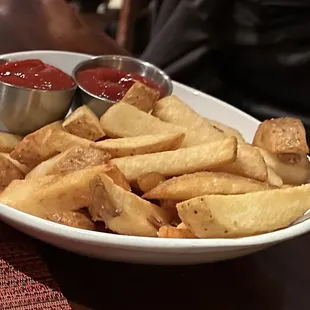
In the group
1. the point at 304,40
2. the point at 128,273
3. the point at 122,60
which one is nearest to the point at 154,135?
the point at 128,273

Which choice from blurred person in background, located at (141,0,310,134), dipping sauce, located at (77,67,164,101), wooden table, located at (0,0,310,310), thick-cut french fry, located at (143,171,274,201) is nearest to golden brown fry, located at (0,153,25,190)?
wooden table, located at (0,0,310,310)

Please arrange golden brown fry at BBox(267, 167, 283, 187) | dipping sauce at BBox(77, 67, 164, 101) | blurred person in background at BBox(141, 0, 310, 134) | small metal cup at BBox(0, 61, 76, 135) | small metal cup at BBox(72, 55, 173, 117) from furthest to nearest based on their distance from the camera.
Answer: blurred person in background at BBox(141, 0, 310, 134) < small metal cup at BBox(72, 55, 173, 117) < dipping sauce at BBox(77, 67, 164, 101) < small metal cup at BBox(0, 61, 76, 135) < golden brown fry at BBox(267, 167, 283, 187)

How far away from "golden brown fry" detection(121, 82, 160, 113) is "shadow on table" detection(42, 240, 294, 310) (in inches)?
13.0

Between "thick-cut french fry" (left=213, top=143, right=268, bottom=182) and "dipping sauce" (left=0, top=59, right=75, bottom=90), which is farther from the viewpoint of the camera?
"dipping sauce" (left=0, top=59, right=75, bottom=90)

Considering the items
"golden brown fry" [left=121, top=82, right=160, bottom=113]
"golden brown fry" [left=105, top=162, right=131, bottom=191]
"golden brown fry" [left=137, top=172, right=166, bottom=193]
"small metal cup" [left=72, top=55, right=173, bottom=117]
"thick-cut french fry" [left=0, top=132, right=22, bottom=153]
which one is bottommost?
"small metal cup" [left=72, top=55, right=173, bottom=117]

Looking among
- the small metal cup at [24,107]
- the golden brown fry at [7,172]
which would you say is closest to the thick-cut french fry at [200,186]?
the golden brown fry at [7,172]

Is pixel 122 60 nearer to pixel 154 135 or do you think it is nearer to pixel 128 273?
pixel 154 135

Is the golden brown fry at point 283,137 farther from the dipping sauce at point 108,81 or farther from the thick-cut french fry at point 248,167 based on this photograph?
the dipping sauce at point 108,81

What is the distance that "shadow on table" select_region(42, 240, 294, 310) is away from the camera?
93 centimetres

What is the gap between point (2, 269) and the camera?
0.93 meters

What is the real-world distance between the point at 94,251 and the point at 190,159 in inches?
8.2

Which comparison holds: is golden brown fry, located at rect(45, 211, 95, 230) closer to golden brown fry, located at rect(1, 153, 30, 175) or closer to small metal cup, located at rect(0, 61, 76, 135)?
golden brown fry, located at rect(1, 153, 30, 175)

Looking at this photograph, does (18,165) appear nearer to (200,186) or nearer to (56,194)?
(56,194)

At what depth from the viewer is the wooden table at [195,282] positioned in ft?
3.07
